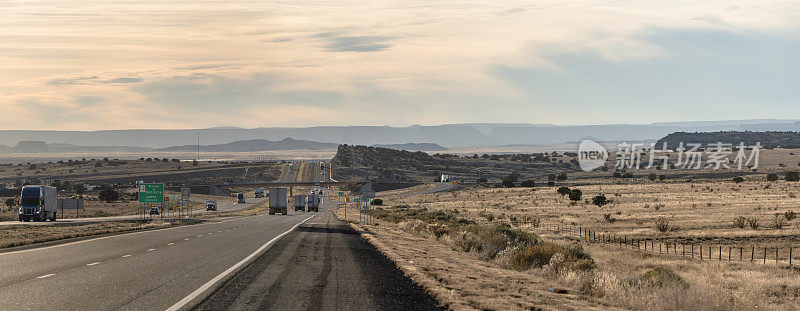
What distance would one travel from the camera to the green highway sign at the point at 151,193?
2611 inches

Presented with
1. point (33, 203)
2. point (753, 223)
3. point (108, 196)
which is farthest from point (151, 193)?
point (108, 196)

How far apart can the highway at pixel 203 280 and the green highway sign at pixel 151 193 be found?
40910mm

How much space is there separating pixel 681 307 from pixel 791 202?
204 feet

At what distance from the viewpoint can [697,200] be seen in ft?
258

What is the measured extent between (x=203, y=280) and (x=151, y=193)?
53.3 meters

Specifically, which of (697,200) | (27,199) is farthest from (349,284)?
(697,200)

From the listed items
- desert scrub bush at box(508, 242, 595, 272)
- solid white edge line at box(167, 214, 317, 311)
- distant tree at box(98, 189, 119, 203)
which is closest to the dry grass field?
desert scrub bush at box(508, 242, 595, 272)

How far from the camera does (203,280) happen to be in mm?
16547

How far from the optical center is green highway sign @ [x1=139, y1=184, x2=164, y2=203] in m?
66.3

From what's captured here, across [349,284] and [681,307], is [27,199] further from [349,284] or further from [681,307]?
[681,307]

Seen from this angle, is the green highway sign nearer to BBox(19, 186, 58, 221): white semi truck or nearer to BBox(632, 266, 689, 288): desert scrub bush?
BBox(19, 186, 58, 221): white semi truck

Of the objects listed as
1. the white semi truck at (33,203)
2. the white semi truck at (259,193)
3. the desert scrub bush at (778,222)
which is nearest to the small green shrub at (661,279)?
the desert scrub bush at (778,222)

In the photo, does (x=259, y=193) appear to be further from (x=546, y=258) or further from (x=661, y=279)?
(x=661, y=279)

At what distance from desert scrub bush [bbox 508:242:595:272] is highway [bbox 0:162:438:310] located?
5.06 metres
